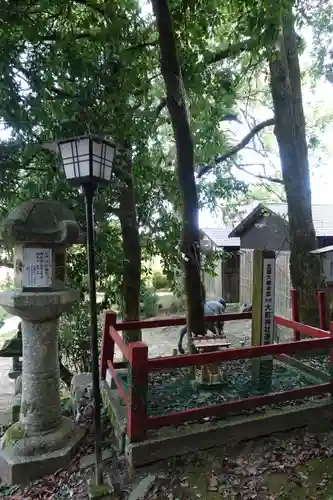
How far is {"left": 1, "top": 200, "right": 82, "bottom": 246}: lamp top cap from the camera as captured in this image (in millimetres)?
3404

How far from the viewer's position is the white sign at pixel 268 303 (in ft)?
13.3

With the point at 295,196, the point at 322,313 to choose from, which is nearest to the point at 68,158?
the point at 322,313

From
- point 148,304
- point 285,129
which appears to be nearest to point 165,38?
point 285,129

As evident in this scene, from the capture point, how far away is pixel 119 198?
579 cm

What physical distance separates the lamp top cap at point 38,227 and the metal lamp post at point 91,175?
398 mm

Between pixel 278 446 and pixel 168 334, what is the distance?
10.6 metres

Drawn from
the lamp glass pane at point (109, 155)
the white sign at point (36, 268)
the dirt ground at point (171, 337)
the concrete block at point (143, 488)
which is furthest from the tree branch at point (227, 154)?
the concrete block at point (143, 488)

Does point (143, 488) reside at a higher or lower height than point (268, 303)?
lower

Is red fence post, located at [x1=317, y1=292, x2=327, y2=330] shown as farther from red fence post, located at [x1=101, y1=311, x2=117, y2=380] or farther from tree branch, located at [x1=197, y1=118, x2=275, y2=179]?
tree branch, located at [x1=197, y1=118, x2=275, y2=179]

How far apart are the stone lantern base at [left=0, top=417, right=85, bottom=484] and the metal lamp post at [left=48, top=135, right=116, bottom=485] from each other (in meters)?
0.61

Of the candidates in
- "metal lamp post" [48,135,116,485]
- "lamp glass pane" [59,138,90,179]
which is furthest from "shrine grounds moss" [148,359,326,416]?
"lamp glass pane" [59,138,90,179]

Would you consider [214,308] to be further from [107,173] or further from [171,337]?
[107,173]

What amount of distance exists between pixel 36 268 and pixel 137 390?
1488mm

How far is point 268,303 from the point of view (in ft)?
13.4
